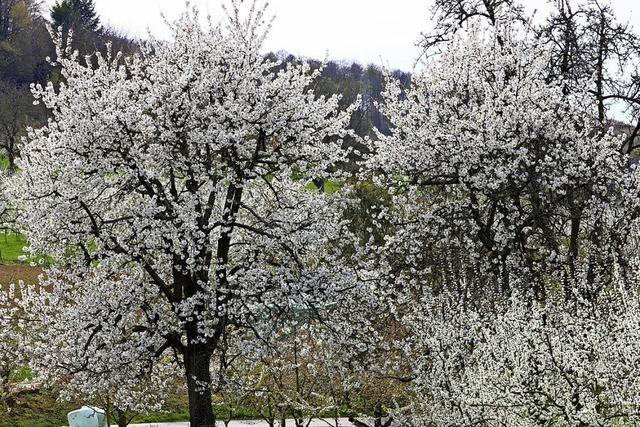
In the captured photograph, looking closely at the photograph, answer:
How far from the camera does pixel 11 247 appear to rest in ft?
115

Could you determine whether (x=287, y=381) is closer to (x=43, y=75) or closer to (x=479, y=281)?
(x=479, y=281)

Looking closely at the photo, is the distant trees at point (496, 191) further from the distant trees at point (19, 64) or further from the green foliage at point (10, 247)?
the distant trees at point (19, 64)

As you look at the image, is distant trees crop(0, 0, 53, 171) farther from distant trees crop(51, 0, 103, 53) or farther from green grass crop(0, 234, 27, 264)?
green grass crop(0, 234, 27, 264)

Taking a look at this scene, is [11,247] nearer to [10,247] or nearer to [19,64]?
[10,247]

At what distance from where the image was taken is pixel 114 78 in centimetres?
1196

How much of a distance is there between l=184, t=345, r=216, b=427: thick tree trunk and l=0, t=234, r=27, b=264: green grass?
65.2ft

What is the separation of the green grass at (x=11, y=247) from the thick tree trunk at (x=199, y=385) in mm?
19870

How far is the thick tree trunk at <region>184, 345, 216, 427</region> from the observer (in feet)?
39.1

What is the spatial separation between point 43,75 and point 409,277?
160 ft

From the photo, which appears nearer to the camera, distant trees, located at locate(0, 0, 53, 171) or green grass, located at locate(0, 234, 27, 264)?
green grass, located at locate(0, 234, 27, 264)

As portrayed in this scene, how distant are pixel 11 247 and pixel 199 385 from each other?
25.8m

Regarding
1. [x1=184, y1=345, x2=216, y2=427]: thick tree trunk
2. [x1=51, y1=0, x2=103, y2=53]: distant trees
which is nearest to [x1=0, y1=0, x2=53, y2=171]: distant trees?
[x1=51, y1=0, x2=103, y2=53]: distant trees

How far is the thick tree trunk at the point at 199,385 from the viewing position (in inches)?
470

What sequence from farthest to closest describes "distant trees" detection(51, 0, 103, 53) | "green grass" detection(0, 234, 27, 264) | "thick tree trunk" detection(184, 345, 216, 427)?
"distant trees" detection(51, 0, 103, 53) → "green grass" detection(0, 234, 27, 264) → "thick tree trunk" detection(184, 345, 216, 427)
